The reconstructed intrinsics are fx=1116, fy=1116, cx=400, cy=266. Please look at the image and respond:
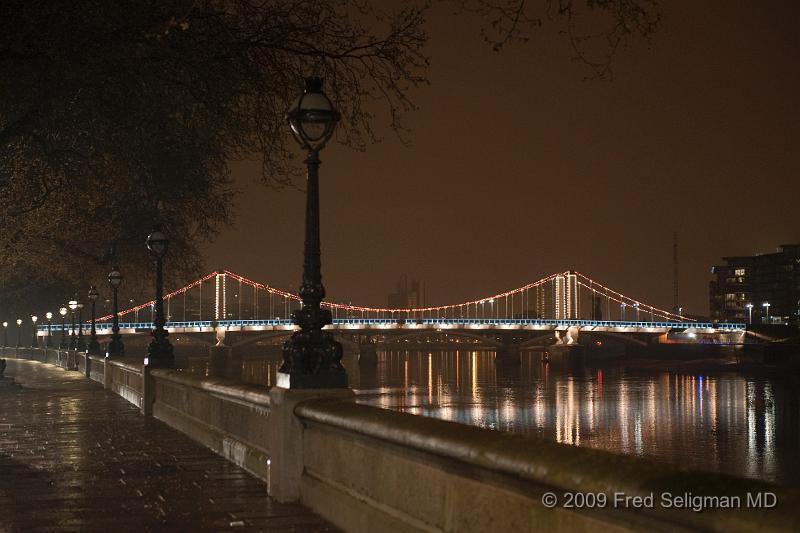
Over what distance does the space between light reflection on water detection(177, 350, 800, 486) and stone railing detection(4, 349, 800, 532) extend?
22.2 m

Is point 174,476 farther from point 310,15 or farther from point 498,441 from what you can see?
point 498,441

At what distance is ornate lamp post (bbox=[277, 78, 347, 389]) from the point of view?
10844 mm

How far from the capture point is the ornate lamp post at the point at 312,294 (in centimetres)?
1084

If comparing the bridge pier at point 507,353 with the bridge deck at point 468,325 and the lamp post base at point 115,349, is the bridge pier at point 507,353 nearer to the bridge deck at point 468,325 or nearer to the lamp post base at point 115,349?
the bridge deck at point 468,325

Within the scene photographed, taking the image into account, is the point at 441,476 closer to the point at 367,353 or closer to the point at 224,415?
the point at 224,415

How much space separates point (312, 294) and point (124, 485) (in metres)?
3.00

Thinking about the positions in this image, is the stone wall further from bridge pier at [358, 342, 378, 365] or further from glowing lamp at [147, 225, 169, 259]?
bridge pier at [358, 342, 378, 365]

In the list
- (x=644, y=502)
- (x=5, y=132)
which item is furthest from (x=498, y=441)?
(x=5, y=132)

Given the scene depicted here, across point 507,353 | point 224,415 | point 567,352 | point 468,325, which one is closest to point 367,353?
point 468,325

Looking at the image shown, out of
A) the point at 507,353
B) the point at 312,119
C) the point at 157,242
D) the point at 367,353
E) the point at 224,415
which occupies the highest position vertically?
the point at 312,119

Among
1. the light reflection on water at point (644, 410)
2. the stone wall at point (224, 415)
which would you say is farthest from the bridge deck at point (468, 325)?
the stone wall at point (224, 415)

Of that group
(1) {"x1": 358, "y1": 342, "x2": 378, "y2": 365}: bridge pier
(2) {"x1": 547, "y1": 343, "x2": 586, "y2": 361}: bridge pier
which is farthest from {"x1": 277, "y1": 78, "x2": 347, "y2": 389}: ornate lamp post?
(1) {"x1": 358, "y1": 342, "x2": 378, "y2": 365}: bridge pier

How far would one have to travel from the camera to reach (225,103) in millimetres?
14977

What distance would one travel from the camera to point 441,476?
22.8ft
